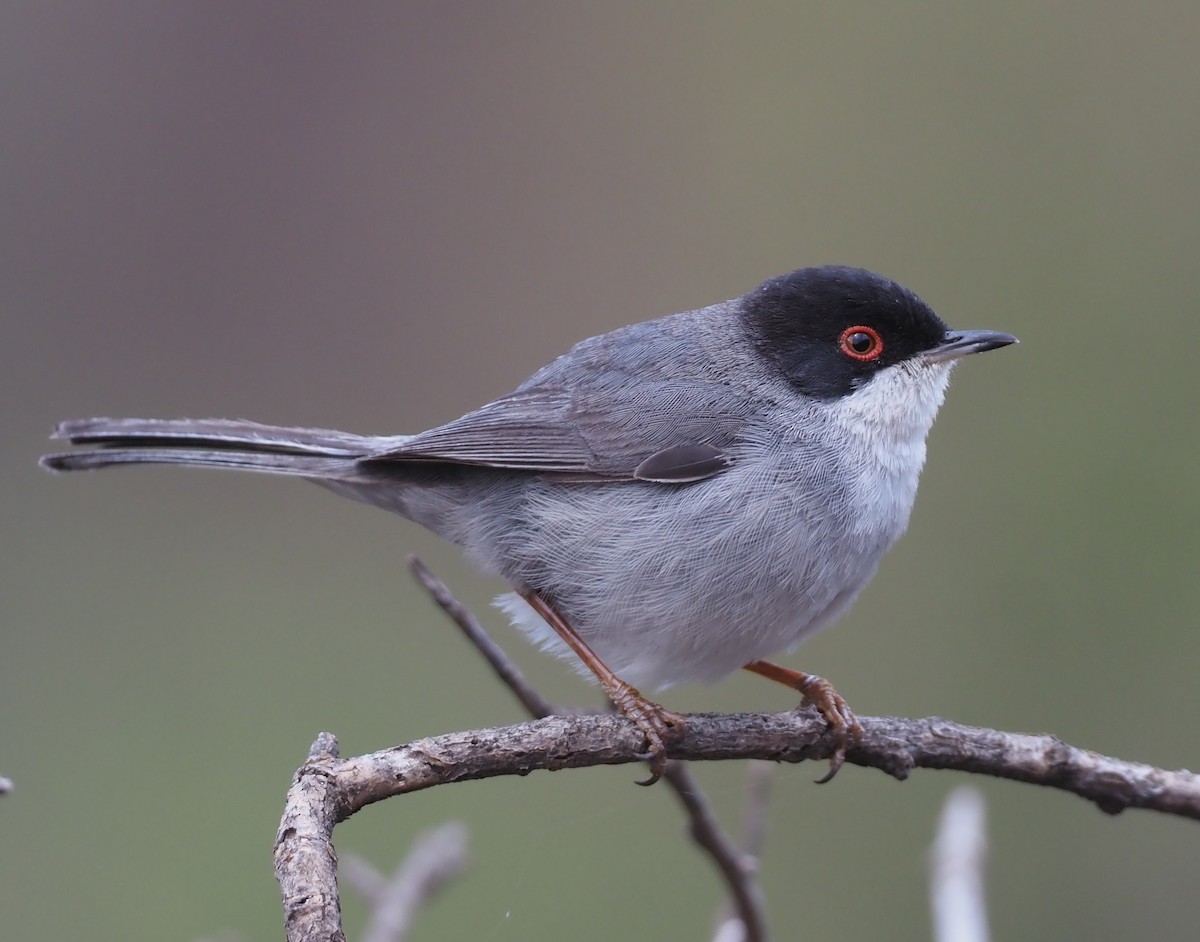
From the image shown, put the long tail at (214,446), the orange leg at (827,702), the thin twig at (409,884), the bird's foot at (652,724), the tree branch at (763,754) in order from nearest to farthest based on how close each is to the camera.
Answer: the tree branch at (763,754)
the thin twig at (409,884)
the bird's foot at (652,724)
the orange leg at (827,702)
the long tail at (214,446)

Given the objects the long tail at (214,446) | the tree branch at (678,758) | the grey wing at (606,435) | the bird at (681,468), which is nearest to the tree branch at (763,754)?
the tree branch at (678,758)

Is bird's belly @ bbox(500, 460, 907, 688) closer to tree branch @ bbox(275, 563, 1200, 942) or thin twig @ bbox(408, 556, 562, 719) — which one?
tree branch @ bbox(275, 563, 1200, 942)

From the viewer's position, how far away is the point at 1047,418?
22.5ft

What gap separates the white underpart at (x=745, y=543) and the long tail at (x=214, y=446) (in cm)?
82

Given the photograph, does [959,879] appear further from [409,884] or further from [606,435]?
[606,435]

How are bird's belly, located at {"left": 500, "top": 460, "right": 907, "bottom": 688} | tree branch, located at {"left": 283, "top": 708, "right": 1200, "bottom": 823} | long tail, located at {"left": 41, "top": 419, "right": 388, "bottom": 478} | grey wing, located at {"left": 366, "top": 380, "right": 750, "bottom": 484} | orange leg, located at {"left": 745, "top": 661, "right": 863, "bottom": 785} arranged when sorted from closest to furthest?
tree branch, located at {"left": 283, "top": 708, "right": 1200, "bottom": 823} < orange leg, located at {"left": 745, "top": 661, "right": 863, "bottom": 785} < bird's belly, located at {"left": 500, "top": 460, "right": 907, "bottom": 688} < grey wing, located at {"left": 366, "top": 380, "right": 750, "bottom": 484} < long tail, located at {"left": 41, "top": 419, "right": 388, "bottom": 478}

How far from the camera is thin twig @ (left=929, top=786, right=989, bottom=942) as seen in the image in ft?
8.95

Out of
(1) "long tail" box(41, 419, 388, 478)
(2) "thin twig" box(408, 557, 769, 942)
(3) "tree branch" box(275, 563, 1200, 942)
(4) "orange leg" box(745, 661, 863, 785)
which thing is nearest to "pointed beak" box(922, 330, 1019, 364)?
(4) "orange leg" box(745, 661, 863, 785)

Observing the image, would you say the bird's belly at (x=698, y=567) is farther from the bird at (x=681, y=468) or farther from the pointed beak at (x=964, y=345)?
the pointed beak at (x=964, y=345)

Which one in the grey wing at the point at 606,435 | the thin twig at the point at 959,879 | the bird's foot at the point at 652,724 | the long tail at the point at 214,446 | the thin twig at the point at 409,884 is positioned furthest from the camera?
the long tail at the point at 214,446

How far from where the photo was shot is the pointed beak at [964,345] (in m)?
4.02

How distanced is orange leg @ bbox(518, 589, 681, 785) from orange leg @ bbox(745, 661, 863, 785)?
465mm

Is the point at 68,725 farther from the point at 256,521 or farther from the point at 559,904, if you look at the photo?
the point at 559,904

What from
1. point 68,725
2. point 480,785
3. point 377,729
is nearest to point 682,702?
point 480,785
